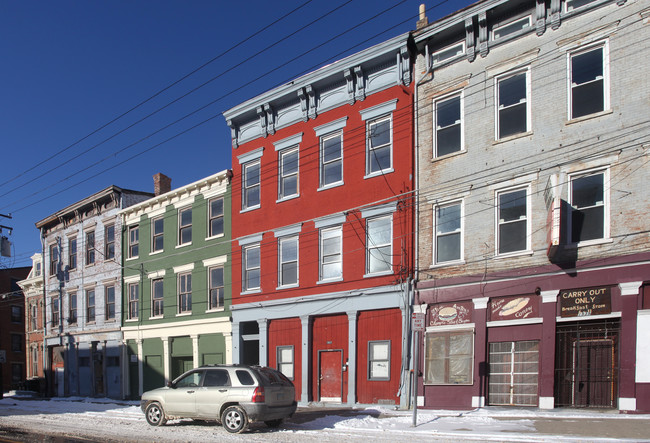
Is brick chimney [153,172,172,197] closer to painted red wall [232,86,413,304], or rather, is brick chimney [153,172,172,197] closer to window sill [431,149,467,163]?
painted red wall [232,86,413,304]

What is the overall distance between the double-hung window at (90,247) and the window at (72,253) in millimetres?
1777

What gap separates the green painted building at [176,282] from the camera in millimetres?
26266

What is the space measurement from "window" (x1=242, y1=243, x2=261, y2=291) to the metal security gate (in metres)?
12.4

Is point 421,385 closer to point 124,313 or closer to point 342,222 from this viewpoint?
point 342,222

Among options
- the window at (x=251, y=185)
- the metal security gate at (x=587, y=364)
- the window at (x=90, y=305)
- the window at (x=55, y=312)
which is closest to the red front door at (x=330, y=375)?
the window at (x=251, y=185)

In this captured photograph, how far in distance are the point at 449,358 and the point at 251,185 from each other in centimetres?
1119

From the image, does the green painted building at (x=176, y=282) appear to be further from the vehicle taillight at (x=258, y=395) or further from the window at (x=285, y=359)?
the vehicle taillight at (x=258, y=395)

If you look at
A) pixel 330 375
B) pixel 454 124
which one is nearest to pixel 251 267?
pixel 330 375

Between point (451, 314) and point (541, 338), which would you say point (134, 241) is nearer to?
point (451, 314)

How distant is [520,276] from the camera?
1655 cm

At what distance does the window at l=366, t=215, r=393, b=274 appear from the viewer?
20.0 m

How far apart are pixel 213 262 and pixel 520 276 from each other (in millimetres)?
14186

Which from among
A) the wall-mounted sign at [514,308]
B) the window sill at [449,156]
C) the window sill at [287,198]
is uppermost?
the window sill at [449,156]

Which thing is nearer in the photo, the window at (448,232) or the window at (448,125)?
the window at (448,232)
